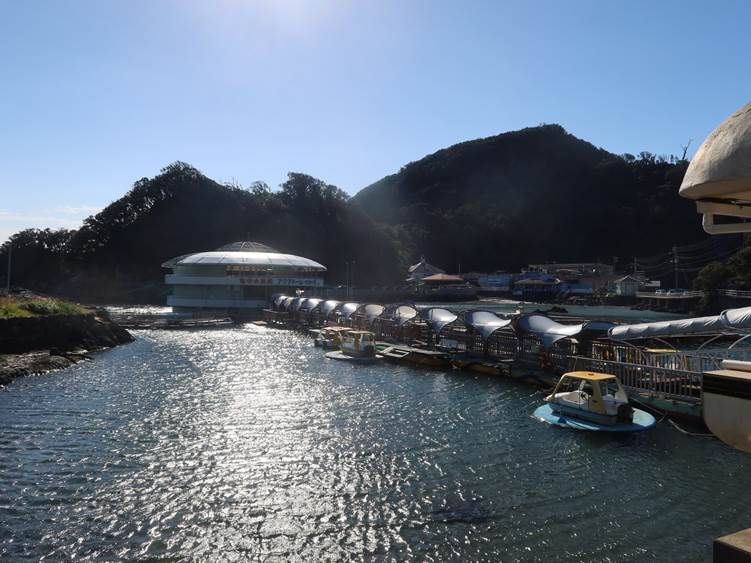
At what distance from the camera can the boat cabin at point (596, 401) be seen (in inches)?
704

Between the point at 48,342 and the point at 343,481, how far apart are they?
28.9 meters

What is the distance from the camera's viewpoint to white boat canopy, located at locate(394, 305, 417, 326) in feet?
131

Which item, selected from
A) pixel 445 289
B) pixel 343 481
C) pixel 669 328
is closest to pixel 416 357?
pixel 669 328

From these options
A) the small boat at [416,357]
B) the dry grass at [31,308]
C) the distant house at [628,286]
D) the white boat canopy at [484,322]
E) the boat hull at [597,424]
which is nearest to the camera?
the boat hull at [597,424]

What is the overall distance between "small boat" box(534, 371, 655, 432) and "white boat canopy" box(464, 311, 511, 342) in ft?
36.2

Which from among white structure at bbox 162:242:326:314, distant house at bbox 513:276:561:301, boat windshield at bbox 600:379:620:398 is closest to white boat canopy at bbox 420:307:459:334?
boat windshield at bbox 600:379:620:398

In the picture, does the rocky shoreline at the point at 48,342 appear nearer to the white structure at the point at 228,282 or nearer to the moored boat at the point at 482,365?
the moored boat at the point at 482,365

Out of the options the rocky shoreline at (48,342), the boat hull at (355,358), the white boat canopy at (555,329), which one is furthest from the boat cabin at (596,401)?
the rocky shoreline at (48,342)

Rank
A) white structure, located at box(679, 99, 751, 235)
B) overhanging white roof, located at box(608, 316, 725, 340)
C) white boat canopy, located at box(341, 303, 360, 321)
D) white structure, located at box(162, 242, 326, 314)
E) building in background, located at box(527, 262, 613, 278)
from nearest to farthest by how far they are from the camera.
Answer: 1. white structure, located at box(679, 99, 751, 235)
2. overhanging white roof, located at box(608, 316, 725, 340)
3. white boat canopy, located at box(341, 303, 360, 321)
4. white structure, located at box(162, 242, 326, 314)
5. building in background, located at box(527, 262, 613, 278)

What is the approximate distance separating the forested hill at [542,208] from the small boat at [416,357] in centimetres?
11285

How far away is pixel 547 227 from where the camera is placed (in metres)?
168

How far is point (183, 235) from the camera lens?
12050cm

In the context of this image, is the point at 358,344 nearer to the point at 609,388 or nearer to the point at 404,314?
the point at 404,314

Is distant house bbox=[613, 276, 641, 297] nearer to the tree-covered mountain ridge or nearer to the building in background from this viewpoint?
the building in background
